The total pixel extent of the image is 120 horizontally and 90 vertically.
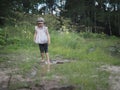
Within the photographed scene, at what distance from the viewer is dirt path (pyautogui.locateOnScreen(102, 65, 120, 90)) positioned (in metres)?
9.42

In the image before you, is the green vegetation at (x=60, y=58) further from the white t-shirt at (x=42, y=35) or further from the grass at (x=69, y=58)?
the white t-shirt at (x=42, y=35)

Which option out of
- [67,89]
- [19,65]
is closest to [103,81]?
[67,89]

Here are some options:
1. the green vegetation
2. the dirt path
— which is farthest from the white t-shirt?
the dirt path

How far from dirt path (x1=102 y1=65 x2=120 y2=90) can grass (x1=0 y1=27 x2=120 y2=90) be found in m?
0.14

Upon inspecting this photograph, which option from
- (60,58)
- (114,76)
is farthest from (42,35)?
(114,76)

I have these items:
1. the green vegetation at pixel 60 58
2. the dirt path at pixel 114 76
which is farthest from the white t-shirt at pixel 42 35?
the dirt path at pixel 114 76

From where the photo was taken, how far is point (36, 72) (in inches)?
439

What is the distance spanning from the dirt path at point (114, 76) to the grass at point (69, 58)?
14 centimetres

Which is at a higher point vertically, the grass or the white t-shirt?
the white t-shirt

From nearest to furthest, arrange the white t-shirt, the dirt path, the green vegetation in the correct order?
the dirt path
the green vegetation
the white t-shirt

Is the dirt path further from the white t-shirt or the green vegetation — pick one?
the white t-shirt

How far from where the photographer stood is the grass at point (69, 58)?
9938 mm

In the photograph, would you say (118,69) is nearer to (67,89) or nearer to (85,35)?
(67,89)

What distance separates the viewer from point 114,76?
10.5 meters
